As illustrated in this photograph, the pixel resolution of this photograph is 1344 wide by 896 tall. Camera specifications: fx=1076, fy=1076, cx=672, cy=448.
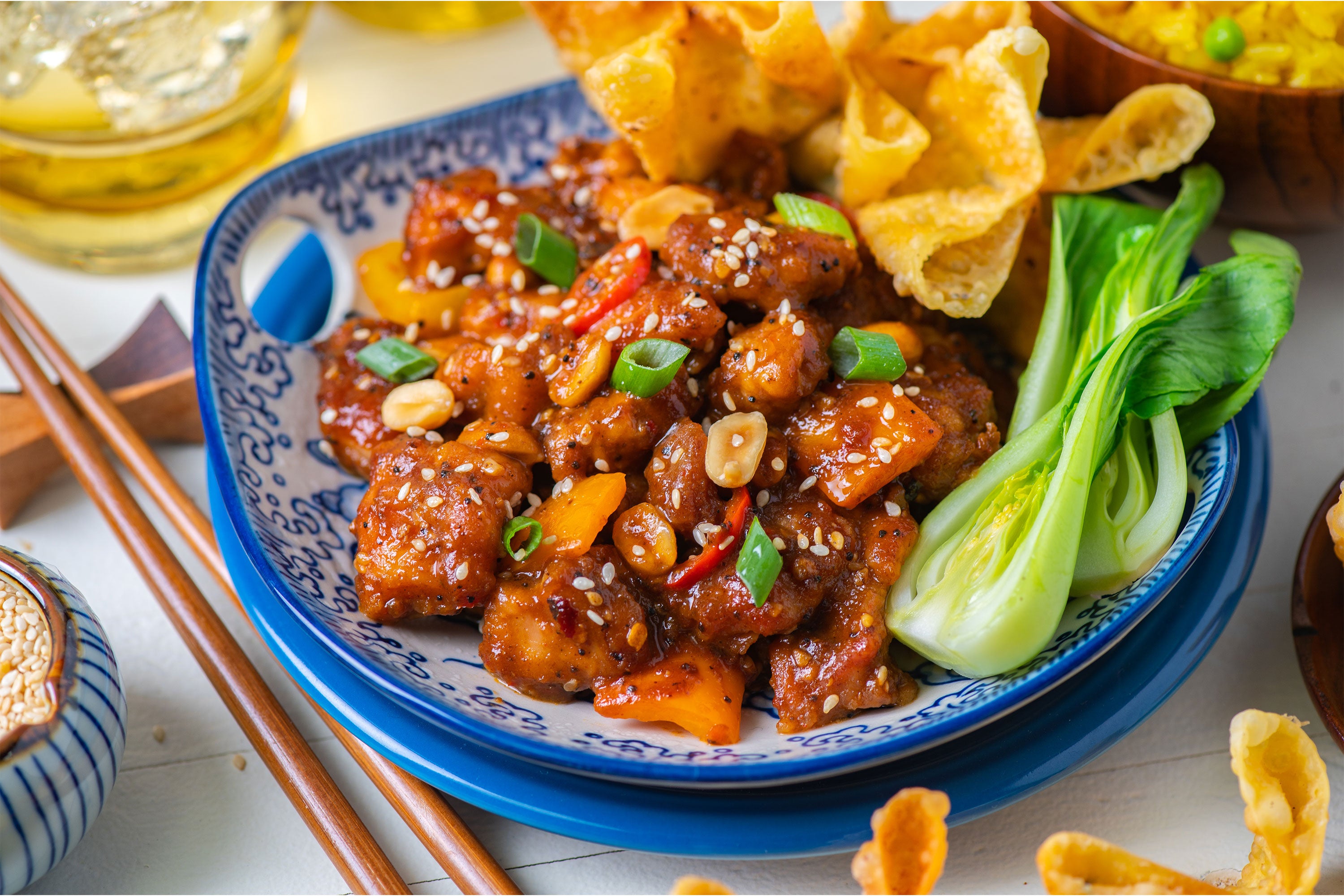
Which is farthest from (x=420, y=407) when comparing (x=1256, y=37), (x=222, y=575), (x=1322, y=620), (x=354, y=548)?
(x=1256, y=37)

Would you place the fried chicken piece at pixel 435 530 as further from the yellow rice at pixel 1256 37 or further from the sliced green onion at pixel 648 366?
the yellow rice at pixel 1256 37

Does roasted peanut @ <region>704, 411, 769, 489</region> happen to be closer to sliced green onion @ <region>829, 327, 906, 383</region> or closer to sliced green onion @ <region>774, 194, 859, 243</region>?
sliced green onion @ <region>829, 327, 906, 383</region>

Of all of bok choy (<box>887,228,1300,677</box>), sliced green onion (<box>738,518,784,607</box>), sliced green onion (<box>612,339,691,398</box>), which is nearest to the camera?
bok choy (<box>887,228,1300,677</box>)

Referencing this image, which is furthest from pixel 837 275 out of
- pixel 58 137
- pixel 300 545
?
pixel 58 137

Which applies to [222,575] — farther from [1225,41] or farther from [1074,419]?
[1225,41]

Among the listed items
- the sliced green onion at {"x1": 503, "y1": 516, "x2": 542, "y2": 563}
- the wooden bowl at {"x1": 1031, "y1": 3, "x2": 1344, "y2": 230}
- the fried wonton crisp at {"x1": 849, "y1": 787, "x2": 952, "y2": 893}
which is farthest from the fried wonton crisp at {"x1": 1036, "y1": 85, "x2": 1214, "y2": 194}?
the fried wonton crisp at {"x1": 849, "y1": 787, "x2": 952, "y2": 893}

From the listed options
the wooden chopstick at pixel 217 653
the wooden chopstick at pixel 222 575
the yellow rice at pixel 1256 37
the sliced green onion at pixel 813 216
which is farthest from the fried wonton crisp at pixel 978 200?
the wooden chopstick at pixel 217 653
